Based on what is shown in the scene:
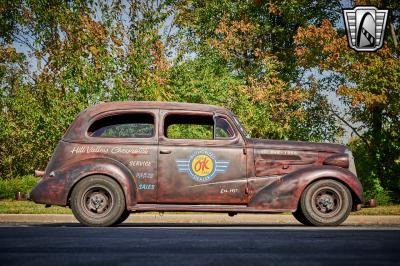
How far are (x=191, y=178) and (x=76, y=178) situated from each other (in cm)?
170

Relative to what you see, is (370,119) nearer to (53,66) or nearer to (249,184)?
(53,66)

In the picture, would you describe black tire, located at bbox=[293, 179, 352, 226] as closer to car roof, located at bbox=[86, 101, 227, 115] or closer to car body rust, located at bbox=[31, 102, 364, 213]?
car body rust, located at bbox=[31, 102, 364, 213]

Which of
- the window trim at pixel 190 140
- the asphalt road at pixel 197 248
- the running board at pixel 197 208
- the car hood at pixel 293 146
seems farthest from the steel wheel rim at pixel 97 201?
the car hood at pixel 293 146

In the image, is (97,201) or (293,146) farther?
(293,146)

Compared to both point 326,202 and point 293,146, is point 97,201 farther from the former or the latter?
point 326,202

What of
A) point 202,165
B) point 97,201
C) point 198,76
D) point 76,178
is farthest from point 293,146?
point 198,76

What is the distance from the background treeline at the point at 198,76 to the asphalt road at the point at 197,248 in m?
9.90

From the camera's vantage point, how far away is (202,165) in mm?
9797

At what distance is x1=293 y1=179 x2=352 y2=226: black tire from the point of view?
970cm

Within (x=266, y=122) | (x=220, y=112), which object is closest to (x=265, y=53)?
(x=266, y=122)

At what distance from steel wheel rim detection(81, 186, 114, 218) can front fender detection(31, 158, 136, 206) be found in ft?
0.77

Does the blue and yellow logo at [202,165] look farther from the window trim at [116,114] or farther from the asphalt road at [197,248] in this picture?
the asphalt road at [197,248]

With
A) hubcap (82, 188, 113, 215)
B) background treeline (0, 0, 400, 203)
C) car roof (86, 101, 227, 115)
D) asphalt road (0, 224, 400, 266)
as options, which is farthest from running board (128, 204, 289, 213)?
background treeline (0, 0, 400, 203)

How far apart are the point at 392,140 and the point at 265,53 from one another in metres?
6.10
